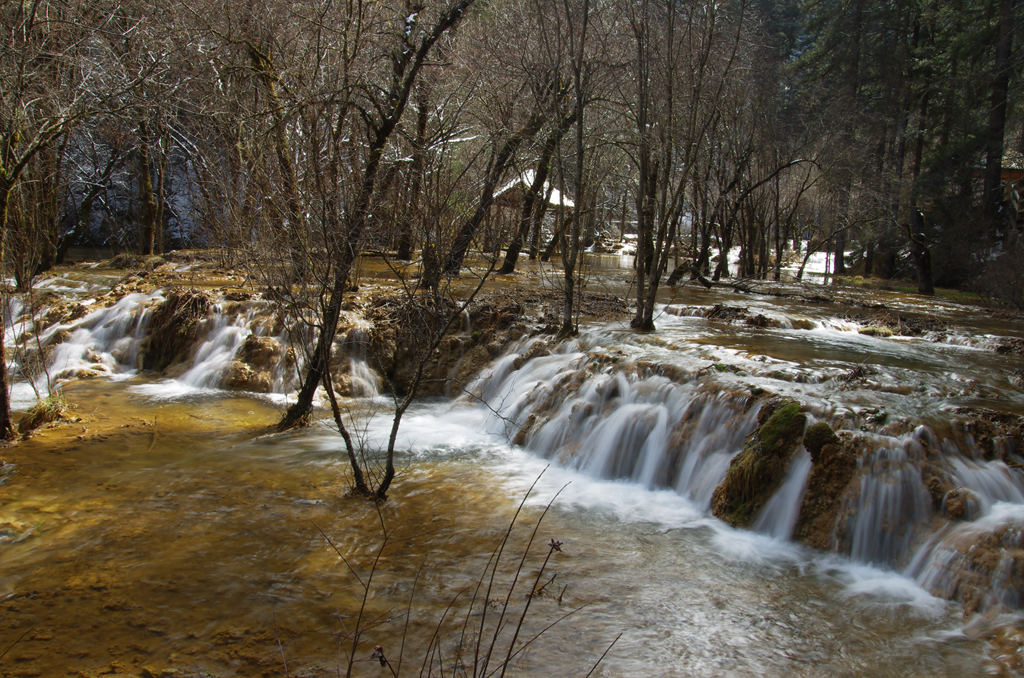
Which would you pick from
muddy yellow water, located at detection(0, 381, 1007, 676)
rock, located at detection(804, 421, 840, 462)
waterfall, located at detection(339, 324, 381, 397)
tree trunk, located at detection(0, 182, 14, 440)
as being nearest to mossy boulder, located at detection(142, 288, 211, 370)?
waterfall, located at detection(339, 324, 381, 397)

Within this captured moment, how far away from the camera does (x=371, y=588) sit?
4637 mm

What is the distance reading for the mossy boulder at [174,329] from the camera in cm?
1164

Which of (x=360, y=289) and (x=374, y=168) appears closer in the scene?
(x=374, y=168)

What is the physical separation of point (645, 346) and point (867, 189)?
1802 cm

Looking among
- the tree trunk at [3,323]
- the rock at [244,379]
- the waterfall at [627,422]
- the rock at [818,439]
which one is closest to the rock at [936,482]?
the rock at [818,439]

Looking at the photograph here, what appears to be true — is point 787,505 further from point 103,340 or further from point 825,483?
point 103,340

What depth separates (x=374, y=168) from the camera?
24.5 feet

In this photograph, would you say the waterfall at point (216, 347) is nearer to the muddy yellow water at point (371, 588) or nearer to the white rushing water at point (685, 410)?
the white rushing water at point (685, 410)

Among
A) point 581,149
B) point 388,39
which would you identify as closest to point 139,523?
point 581,149

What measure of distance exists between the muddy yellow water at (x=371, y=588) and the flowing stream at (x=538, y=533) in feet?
0.07

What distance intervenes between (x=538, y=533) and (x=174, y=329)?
8.95 meters

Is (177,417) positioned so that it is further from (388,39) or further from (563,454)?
(388,39)

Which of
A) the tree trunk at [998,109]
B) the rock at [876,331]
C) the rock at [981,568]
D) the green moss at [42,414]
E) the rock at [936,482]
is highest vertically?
the tree trunk at [998,109]

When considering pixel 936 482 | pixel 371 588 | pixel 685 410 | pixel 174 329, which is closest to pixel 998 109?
pixel 685 410
